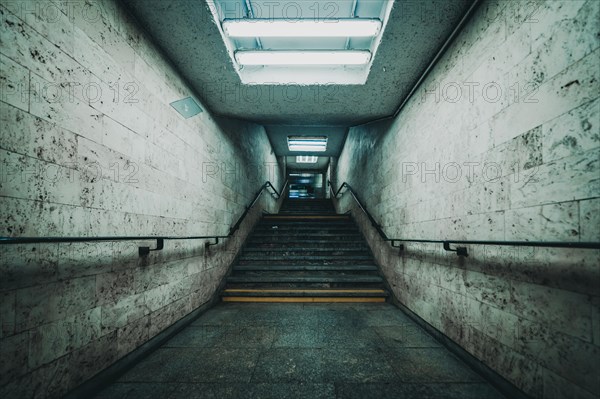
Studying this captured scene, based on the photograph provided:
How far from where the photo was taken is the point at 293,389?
1.75m

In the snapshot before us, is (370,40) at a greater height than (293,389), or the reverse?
(370,40)

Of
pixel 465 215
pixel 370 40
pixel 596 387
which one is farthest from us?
pixel 370 40

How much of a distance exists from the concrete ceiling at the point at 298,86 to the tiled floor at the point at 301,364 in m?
2.94

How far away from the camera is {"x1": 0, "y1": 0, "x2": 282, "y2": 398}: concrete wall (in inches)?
51.6

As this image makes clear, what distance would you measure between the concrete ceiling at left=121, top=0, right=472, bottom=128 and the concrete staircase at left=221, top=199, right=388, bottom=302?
8.30ft

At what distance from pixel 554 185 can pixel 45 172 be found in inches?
118

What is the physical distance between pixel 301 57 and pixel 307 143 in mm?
5325

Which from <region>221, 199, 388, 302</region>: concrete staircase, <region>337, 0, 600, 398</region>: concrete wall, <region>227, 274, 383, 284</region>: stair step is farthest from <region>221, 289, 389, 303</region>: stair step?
<region>337, 0, 600, 398</region>: concrete wall

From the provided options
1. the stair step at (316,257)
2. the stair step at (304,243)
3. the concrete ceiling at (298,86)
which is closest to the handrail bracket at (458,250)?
the concrete ceiling at (298,86)

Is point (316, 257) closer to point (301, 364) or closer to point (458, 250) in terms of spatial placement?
point (301, 364)

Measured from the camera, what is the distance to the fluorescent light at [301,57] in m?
2.73

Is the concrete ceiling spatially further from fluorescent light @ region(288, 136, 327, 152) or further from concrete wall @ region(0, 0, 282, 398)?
fluorescent light @ region(288, 136, 327, 152)

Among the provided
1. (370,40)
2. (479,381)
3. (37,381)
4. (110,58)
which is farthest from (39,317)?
(370,40)

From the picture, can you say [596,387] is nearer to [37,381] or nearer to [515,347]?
[515,347]
